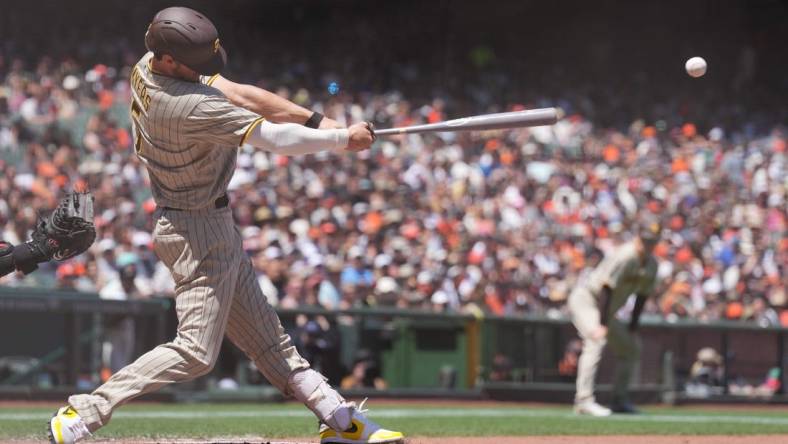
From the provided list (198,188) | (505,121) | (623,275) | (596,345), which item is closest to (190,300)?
(198,188)

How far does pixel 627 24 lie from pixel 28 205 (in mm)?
16200

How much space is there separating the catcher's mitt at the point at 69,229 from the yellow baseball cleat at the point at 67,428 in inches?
32.0

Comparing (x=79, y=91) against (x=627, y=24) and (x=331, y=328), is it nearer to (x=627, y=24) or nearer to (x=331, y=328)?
(x=331, y=328)

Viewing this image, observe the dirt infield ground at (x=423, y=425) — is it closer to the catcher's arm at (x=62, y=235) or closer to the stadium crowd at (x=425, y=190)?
the catcher's arm at (x=62, y=235)

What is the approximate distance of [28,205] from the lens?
40.3ft

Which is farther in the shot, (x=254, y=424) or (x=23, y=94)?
(x=23, y=94)

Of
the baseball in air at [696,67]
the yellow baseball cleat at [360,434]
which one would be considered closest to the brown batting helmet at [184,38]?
the yellow baseball cleat at [360,434]

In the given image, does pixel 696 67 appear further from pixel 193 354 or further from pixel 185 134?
pixel 193 354

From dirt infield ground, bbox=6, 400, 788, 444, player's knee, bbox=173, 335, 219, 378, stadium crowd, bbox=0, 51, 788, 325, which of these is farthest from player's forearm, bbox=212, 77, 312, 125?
stadium crowd, bbox=0, 51, 788, 325

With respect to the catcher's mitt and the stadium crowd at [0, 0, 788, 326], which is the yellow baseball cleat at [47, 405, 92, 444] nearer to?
the catcher's mitt

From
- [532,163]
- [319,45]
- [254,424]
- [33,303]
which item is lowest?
[254,424]

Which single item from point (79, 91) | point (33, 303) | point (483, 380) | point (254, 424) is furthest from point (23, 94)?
point (254, 424)

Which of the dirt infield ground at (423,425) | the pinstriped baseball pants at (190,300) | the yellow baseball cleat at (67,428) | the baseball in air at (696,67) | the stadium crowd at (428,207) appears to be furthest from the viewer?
the stadium crowd at (428,207)

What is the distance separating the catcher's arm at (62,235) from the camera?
15.6ft
